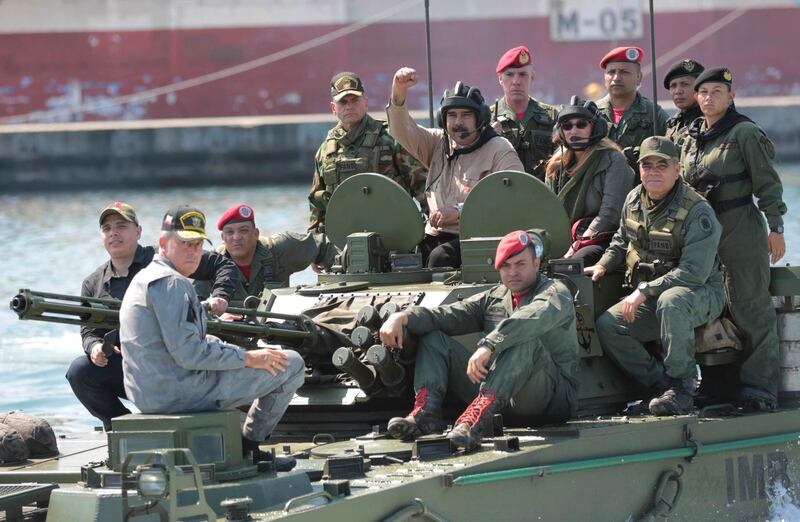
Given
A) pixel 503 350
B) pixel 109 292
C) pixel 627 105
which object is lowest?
pixel 503 350

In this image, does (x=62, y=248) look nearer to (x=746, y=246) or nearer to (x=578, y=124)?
(x=578, y=124)

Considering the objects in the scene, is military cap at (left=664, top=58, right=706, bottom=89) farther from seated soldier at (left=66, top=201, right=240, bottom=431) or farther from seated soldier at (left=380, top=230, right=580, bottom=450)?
seated soldier at (left=66, top=201, right=240, bottom=431)

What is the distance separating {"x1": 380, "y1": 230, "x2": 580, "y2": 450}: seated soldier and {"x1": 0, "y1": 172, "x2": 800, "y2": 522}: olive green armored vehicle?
0.15m

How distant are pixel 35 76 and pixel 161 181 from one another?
817 cm

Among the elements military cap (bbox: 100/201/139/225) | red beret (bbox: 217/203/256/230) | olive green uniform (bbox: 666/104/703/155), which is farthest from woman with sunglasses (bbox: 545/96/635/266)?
military cap (bbox: 100/201/139/225)

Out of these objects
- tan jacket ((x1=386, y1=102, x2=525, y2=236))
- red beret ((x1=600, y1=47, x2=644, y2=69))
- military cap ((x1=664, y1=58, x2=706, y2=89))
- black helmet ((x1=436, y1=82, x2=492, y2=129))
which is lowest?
tan jacket ((x1=386, y1=102, x2=525, y2=236))

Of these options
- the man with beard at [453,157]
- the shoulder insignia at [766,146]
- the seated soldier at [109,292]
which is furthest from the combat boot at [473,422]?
the shoulder insignia at [766,146]

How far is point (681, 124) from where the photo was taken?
11523 millimetres

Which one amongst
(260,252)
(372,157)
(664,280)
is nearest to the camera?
(664,280)

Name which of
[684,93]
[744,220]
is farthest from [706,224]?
[684,93]

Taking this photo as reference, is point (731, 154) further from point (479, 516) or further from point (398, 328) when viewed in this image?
point (479, 516)

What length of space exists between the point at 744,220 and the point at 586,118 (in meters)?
1.25

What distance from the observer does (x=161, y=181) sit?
4081 cm

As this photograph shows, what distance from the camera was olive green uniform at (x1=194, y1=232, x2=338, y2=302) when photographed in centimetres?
1223
